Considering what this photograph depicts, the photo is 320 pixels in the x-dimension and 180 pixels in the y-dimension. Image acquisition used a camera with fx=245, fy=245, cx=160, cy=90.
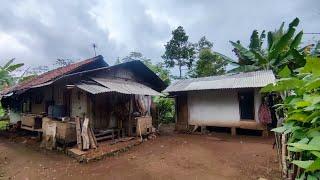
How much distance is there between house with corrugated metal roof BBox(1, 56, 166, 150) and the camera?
395 inches

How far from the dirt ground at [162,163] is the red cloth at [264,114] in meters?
0.94

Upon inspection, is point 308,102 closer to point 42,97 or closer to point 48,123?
point 48,123

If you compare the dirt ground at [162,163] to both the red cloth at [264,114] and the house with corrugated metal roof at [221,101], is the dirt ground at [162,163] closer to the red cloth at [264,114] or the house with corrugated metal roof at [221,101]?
the red cloth at [264,114]

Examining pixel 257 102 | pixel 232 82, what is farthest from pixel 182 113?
pixel 257 102

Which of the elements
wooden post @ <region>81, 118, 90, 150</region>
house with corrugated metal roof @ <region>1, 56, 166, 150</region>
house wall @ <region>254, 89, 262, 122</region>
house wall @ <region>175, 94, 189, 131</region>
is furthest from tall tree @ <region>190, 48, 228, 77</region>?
wooden post @ <region>81, 118, 90, 150</region>

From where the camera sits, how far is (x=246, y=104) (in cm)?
1245

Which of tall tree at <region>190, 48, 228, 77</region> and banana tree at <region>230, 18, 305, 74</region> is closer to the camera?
banana tree at <region>230, 18, 305, 74</region>

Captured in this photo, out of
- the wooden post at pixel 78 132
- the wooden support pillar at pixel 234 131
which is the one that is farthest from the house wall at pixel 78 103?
the wooden support pillar at pixel 234 131

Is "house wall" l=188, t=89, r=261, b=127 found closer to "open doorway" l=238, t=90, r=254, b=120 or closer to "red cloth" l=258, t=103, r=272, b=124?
"open doorway" l=238, t=90, r=254, b=120

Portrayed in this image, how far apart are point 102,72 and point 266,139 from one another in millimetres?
8371

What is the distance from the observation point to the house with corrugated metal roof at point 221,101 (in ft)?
39.1

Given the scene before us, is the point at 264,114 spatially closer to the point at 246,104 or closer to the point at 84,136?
the point at 246,104

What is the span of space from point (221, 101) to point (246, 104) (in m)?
1.28

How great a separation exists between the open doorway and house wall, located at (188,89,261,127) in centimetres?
21
